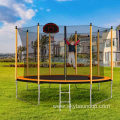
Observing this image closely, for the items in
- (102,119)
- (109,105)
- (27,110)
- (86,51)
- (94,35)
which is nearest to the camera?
(102,119)

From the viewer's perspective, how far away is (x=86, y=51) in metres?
6.81

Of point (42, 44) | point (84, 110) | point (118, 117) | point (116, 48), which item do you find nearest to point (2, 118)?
point (84, 110)

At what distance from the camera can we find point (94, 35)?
20.5ft

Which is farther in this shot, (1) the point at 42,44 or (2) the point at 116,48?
(2) the point at 116,48

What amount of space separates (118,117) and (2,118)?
2.19 metres

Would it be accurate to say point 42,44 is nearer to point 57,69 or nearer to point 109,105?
point 57,69

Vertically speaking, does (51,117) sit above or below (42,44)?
below

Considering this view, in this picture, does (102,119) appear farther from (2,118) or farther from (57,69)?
(57,69)

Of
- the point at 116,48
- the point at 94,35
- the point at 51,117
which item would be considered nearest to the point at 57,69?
the point at 94,35

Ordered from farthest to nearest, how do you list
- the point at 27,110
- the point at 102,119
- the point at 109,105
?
the point at 109,105, the point at 27,110, the point at 102,119

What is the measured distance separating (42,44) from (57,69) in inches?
50.8

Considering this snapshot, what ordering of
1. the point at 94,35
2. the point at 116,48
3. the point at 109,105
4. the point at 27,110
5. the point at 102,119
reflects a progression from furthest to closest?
the point at 116,48
the point at 94,35
the point at 109,105
the point at 27,110
the point at 102,119

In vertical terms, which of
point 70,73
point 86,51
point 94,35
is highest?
point 94,35

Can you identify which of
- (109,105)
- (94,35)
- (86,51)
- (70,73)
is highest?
(94,35)
